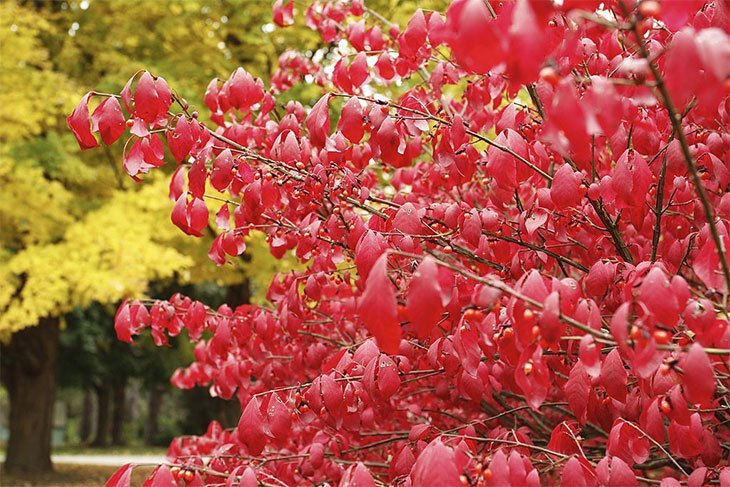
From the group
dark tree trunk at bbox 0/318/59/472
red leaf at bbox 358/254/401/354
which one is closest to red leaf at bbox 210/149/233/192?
red leaf at bbox 358/254/401/354

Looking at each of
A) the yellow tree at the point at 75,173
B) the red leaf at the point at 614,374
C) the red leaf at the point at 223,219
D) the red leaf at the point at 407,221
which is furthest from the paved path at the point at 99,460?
the red leaf at the point at 614,374

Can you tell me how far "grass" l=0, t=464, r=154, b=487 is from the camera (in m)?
11.3

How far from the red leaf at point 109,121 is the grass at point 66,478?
10.6 m

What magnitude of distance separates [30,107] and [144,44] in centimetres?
246

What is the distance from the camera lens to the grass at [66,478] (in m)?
11.3

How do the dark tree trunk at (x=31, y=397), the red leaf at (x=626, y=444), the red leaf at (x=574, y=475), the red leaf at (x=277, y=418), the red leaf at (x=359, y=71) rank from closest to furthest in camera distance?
the red leaf at (x=574, y=475)
the red leaf at (x=626, y=444)
the red leaf at (x=277, y=418)
the red leaf at (x=359, y=71)
the dark tree trunk at (x=31, y=397)

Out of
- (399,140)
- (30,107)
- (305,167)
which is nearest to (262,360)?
(305,167)

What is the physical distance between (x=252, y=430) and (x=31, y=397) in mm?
11319

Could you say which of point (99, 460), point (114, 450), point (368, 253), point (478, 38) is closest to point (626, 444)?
point (368, 253)

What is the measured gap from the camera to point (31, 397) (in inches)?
468

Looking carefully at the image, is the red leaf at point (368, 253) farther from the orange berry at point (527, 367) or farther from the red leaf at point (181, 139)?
the red leaf at point (181, 139)

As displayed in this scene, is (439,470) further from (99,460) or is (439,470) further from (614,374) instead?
(99,460)

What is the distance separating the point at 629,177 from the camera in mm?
2117

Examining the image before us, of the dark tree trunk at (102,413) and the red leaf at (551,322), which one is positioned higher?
the red leaf at (551,322)
